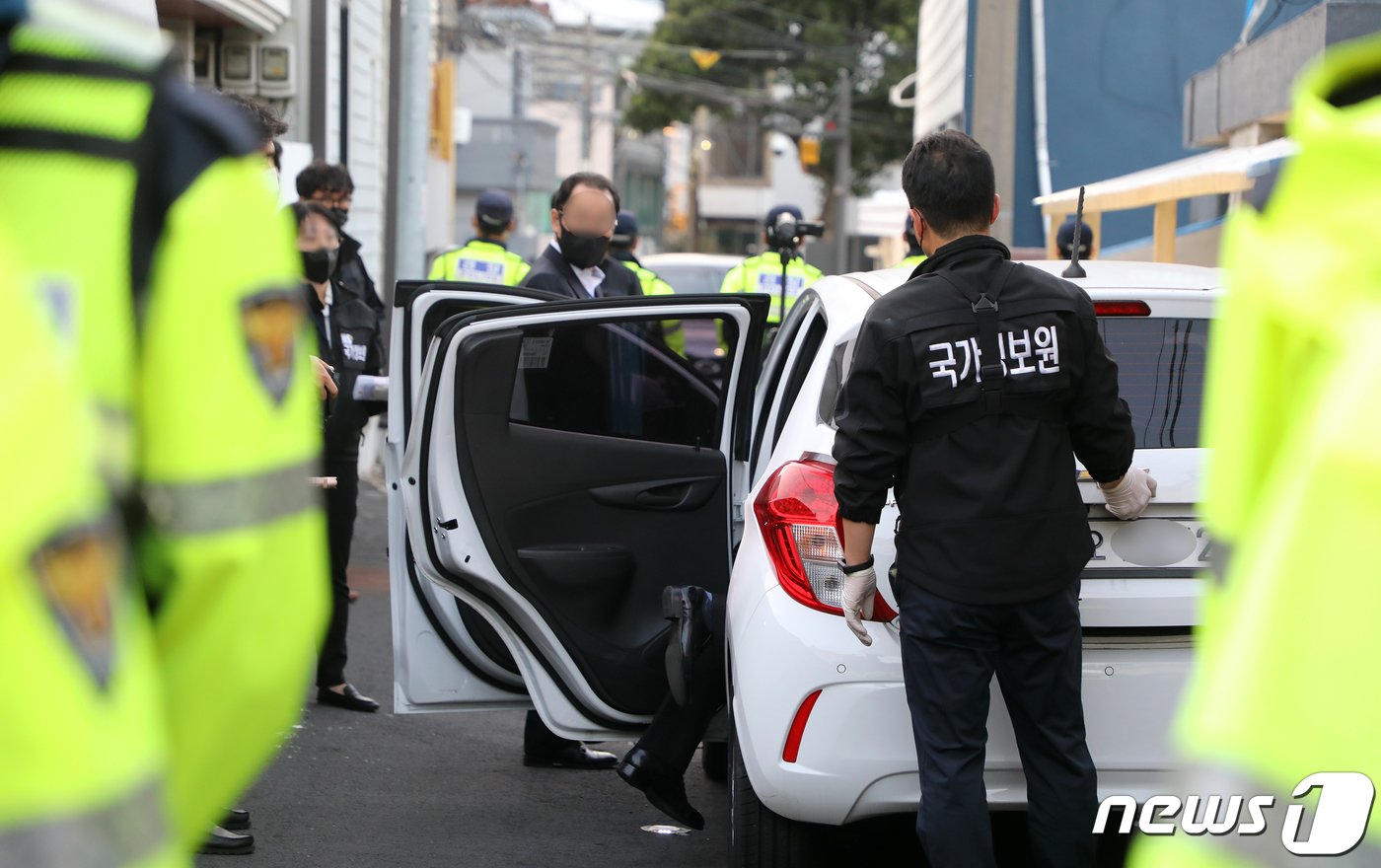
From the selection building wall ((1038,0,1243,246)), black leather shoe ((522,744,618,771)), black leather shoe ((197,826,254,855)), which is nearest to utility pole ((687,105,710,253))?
building wall ((1038,0,1243,246))

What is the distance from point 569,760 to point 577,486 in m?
1.25

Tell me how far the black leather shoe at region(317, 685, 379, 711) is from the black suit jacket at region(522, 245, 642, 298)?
1.71 m

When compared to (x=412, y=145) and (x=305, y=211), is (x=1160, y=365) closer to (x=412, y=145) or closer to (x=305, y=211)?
(x=305, y=211)

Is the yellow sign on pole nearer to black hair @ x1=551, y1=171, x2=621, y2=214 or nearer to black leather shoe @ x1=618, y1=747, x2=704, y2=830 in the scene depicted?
black hair @ x1=551, y1=171, x2=621, y2=214

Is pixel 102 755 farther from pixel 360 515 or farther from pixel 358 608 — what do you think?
pixel 360 515

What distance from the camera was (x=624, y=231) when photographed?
9930 mm

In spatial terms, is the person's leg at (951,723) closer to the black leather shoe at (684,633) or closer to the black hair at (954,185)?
the black hair at (954,185)

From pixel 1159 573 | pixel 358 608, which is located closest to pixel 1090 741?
pixel 1159 573

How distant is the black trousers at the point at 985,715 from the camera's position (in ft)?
11.0

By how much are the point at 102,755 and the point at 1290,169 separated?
96 cm

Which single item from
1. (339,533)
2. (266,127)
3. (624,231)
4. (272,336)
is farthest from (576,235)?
(272,336)

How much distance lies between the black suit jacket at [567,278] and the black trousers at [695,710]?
1944 mm

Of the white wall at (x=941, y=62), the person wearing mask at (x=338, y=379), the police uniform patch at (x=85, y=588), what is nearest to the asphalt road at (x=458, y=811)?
the person wearing mask at (x=338, y=379)

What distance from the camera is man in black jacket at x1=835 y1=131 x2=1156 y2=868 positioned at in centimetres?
337
